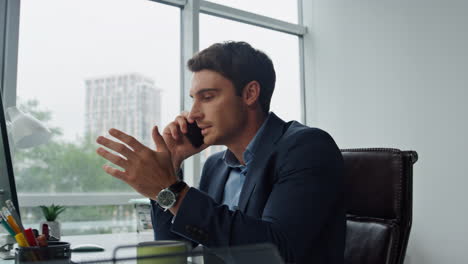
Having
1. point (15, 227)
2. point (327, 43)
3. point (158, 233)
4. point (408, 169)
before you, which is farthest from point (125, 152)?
point (327, 43)

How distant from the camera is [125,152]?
2.88ft

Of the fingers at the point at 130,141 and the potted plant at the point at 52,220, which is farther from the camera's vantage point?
the potted plant at the point at 52,220

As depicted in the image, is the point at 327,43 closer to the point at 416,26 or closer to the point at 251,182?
the point at 416,26

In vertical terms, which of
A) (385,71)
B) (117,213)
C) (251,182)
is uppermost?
(385,71)

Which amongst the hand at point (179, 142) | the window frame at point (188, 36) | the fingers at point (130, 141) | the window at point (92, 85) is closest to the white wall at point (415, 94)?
the window frame at point (188, 36)

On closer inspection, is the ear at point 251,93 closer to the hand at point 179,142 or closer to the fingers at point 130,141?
the hand at point 179,142

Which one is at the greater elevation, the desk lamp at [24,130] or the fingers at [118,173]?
the desk lamp at [24,130]

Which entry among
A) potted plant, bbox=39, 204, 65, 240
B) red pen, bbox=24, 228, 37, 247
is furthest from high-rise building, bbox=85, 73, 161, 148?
red pen, bbox=24, 228, 37, 247

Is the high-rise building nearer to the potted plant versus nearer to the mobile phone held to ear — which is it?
the potted plant

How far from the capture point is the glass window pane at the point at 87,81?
2.10 meters

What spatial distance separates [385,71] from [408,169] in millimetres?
1564

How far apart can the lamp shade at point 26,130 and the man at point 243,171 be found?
446mm

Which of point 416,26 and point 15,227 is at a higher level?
point 416,26

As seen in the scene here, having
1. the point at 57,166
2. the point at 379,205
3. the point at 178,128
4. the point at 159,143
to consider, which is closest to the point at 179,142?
the point at 178,128
